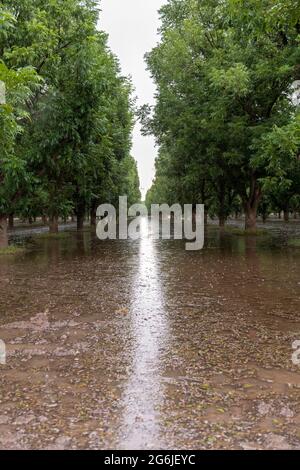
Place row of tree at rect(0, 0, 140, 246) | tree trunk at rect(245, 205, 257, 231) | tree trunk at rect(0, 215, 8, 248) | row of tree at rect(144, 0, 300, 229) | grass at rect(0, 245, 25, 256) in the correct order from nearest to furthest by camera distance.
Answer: row of tree at rect(0, 0, 140, 246)
grass at rect(0, 245, 25, 256)
row of tree at rect(144, 0, 300, 229)
tree trunk at rect(0, 215, 8, 248)
tree trunk at rect(245, 205, 257, 231)

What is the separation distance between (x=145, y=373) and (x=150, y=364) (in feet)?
1.00

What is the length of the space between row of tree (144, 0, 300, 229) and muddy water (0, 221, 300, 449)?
9.91 meters

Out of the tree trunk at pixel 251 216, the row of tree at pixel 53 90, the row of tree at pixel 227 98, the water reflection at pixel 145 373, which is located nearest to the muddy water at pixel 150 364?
the water reflection at pixel 145 373

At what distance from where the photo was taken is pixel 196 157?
3189cm

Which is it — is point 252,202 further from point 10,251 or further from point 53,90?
point 10,251

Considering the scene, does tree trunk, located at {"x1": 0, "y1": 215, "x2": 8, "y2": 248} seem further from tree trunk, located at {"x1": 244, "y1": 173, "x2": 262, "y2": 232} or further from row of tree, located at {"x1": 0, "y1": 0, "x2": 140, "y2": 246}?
tree trunk, located at {"x1": 244, "y1": 173, "x2": 262, "y2": 232}

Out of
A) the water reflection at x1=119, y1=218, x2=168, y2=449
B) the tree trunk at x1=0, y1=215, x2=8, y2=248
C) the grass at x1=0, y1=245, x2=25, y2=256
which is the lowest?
the water reflection at x1=119, y1=218, x2=168, y2=449

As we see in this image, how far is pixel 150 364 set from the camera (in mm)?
5590

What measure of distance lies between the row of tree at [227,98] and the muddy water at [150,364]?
32.5ft

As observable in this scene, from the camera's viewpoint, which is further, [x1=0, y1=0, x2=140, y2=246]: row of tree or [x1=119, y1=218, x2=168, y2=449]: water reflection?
[x1=0, y1=0, x2=140, y2=246]: row of tree

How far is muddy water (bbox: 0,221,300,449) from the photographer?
3.86 meters

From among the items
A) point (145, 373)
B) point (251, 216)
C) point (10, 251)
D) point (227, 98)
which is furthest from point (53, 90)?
point (145, 373)

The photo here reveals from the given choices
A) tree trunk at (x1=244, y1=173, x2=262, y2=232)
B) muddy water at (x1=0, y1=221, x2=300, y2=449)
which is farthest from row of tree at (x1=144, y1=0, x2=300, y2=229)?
muddy water at (x1=0, y1=221, x2=300, y2=449)
